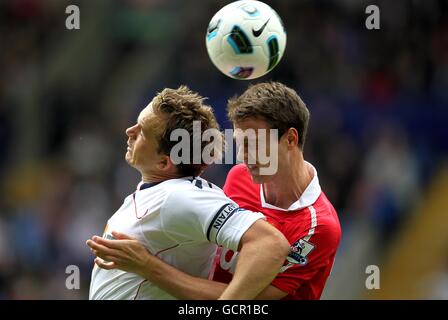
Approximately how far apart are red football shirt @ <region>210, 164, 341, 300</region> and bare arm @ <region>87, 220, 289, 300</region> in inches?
6.7

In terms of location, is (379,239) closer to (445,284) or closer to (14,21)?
(445,284)

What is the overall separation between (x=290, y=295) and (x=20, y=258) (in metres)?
6.02

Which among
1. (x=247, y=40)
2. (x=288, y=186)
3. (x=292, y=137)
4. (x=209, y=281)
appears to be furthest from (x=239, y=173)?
(x=209, y=281)

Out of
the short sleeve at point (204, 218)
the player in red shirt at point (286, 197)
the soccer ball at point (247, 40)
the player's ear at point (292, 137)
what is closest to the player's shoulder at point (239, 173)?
the player in red shirt at point (286, 197)

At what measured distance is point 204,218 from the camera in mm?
4293

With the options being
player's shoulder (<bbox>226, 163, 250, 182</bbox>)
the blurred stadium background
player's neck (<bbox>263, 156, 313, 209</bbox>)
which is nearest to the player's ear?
player's neck (<bbox>263, 156, 313, 209</bbox>)

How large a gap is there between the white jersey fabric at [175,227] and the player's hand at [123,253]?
87 mm

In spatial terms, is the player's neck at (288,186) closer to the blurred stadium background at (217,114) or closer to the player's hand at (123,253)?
the player's hand at (123,253)

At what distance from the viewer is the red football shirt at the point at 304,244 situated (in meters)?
4.75

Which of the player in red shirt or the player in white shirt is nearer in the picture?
the player in white shirt

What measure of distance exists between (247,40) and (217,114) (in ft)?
15.0

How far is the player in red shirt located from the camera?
476 cm

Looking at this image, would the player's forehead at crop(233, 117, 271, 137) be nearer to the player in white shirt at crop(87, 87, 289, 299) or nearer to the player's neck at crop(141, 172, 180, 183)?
the player in white shirt at crop(87, 87, 289, 299)

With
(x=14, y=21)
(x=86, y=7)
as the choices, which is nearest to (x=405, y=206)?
(x=86, y=7)
